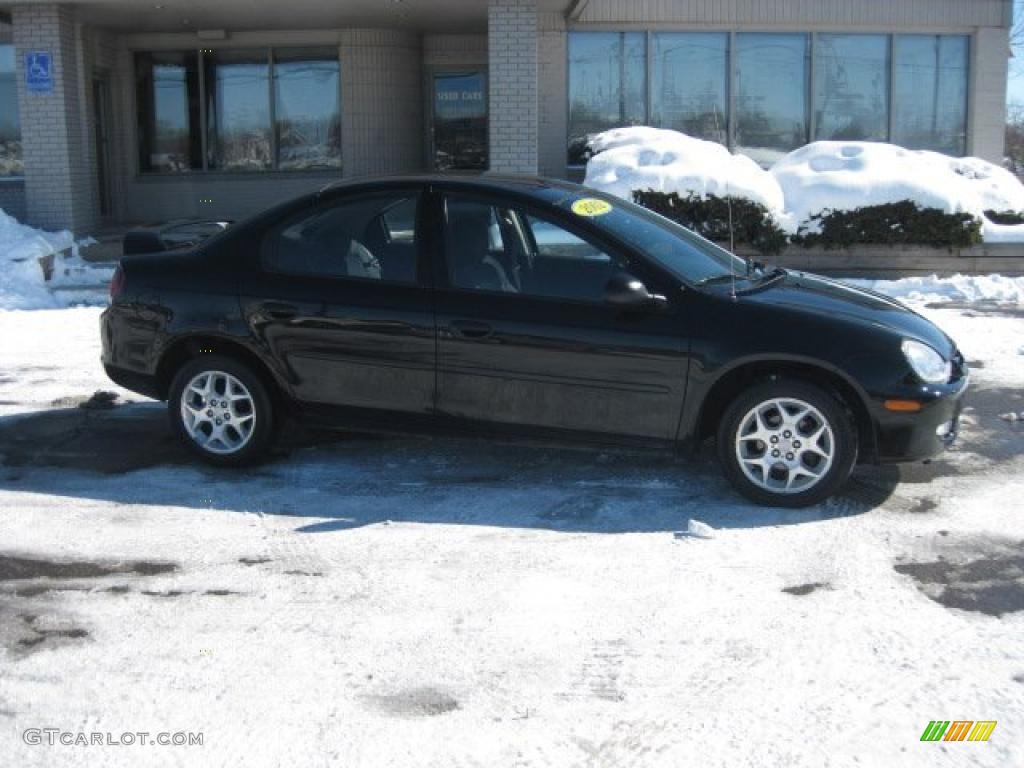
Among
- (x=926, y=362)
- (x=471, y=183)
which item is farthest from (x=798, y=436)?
(x=471, y=183)

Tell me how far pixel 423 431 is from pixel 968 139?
51.2ft

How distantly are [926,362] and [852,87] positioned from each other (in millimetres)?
14257

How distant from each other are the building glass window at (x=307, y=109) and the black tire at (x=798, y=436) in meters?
14.3

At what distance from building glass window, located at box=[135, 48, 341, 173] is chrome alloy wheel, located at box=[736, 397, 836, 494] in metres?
14.3

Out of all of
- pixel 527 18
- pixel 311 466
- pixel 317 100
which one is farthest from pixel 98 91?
pixel 311 466

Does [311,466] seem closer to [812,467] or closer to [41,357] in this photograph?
[812,467]

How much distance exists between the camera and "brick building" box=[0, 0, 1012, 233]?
17.8 meters

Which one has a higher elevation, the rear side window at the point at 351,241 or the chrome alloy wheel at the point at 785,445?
the rear side window at the point at 351,241

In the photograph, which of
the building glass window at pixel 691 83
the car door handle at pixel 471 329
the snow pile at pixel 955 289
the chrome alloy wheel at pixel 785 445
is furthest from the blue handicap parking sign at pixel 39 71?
the chrome alloy wheel at pixel 785 445

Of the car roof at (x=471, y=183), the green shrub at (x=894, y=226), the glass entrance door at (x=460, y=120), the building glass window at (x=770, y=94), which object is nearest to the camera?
the car roof at (x=471, y=183)

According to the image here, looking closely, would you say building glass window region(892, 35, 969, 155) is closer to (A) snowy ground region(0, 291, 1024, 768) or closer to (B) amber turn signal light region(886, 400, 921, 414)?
(A) snowy ground region(0, 291, 1024, 768)

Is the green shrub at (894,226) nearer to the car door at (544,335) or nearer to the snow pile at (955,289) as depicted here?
the snow pile at (955,289)

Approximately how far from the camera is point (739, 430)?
554 centimetres

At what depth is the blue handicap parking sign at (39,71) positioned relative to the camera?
1521 cm
